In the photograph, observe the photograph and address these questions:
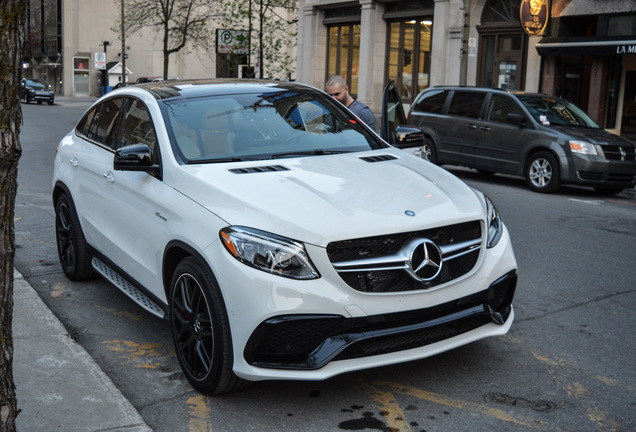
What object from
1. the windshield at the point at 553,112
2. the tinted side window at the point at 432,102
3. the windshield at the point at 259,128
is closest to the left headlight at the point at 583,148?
the windshield at the point at 553,112

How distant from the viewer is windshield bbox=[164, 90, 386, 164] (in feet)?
16.4

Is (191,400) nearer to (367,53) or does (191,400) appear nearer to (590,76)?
(590,76)

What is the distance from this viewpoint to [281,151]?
5.09 metres

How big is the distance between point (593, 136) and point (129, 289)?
34.6 feet

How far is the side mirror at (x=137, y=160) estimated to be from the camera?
4.80 metres

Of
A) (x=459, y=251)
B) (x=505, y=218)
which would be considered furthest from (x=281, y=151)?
(x=505, y=218)

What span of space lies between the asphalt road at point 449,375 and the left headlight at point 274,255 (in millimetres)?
786

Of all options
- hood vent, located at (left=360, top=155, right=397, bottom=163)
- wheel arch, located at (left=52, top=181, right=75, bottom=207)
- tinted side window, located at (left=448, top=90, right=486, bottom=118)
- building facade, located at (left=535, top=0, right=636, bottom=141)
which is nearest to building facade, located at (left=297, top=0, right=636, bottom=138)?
building facade, located at (left=535, top=0, right=636, bottom=141)

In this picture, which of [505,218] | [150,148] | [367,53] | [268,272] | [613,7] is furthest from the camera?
[367,53]

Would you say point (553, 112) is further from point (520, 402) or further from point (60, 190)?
point (520, 402)

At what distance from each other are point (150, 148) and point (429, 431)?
252 cm

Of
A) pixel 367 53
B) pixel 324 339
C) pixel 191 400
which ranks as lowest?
pixel 191 400

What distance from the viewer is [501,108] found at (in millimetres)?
14844

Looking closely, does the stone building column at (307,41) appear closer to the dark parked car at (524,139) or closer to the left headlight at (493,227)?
the dark parked car at (524,139)
